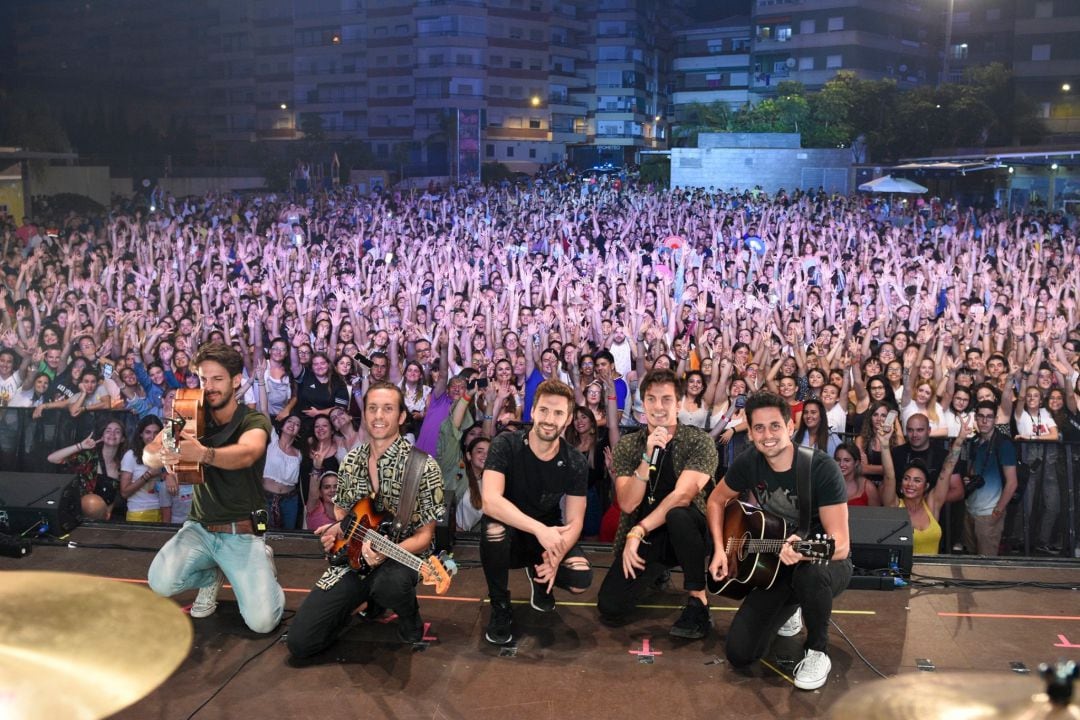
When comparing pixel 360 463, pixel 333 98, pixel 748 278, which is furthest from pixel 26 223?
pixel 360 463

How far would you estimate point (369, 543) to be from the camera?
385 centimetres

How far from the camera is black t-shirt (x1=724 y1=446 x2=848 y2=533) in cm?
381

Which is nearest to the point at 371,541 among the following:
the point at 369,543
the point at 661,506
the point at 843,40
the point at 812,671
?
the point at 369,543

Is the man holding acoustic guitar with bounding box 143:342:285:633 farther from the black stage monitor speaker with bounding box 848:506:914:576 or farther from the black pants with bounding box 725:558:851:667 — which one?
the black stage monitor speaker with bounding box 848:506:914:576

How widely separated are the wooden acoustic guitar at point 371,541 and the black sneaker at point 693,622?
1.03m

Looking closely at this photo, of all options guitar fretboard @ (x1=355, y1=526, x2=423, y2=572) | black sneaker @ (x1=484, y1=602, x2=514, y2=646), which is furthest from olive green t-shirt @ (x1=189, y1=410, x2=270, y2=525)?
black sneaker @ (x1=484, y1=602, x2=514, y2=646)

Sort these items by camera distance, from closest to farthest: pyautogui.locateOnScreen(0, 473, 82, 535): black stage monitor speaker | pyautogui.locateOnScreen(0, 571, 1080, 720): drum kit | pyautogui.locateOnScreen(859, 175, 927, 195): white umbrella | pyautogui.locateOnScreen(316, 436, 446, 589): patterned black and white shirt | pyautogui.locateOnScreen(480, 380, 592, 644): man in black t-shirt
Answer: pyautogui.locateOnScreen(0, 571, 1080, 720): drum kit
pyautogui.locateOnScreen(316, 436, 446, 589): patterned black and white shirt
pyautogui.locateOnScreen(480, 380, 592, 644): man in black t-shirt
pyautogui.locateOnScreen(0, 473, 82, 535): black stage monitor speaker
pyautogui.locateOnScreen(859, 175, 927, 195): white umbrella

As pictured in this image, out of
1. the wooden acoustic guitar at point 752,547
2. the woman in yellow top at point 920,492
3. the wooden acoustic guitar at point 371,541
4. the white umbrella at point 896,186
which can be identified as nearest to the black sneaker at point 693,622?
the wooden acoustic guitar at point 752,547

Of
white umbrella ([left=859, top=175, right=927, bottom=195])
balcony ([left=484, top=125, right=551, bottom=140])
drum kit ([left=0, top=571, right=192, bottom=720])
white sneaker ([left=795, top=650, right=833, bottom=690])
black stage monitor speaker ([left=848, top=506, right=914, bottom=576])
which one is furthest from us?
balcony ([left=484, top=125, right=551, bottom=140])

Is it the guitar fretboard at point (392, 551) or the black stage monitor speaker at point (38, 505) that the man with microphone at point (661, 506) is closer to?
the guitar fretboard at point (392, 551)

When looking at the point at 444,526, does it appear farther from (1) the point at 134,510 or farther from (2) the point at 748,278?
(2) the point at 748,278

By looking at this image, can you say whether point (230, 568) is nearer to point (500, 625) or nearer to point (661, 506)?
point (500, 625)

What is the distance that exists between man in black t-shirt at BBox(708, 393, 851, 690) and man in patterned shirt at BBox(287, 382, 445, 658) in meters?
1.20

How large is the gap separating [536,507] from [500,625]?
51cm
